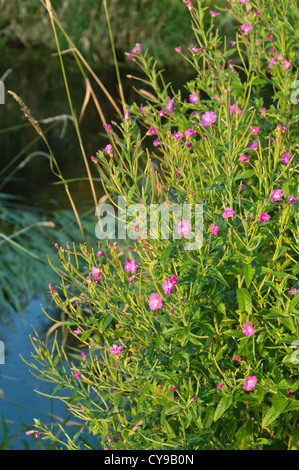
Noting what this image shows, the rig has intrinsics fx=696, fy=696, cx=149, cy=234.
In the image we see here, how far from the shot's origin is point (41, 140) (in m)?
6.45

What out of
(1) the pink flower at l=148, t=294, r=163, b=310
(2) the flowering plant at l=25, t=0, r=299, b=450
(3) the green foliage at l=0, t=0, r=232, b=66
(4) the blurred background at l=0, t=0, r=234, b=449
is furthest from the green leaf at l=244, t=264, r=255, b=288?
(3) the green foliage at l=0, t=0, r=232, b=66

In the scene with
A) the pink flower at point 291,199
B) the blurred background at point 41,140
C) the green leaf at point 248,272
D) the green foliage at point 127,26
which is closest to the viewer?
the green leaf at point 248,272

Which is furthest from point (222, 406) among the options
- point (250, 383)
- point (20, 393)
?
point (20, 393)

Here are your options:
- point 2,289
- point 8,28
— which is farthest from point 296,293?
point 8,28

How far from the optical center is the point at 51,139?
6441 mm

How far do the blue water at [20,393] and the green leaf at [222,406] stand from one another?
3.69 ft

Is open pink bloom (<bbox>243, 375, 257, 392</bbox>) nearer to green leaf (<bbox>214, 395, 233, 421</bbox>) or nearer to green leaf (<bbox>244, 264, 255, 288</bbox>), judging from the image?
green leaf (<bbox>214, 395, 233, 421</bbox>)

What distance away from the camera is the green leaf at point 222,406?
163cm

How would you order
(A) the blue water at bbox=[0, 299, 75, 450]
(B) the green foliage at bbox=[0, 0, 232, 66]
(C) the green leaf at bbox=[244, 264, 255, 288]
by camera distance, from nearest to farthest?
(C) the green leaf at bbox=[244, 264, 255, 288] → (A) the blue water at bbox=[0, 299, 75, 450] → (B) the green foliage at bbox=[0, 0, 232, 66]

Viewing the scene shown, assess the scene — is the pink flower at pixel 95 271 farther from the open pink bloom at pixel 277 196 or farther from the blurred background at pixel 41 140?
the blurred background at pixel 41 140

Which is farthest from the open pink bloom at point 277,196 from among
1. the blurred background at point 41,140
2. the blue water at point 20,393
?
the blue water at point 20,393

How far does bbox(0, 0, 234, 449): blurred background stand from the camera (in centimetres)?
310
